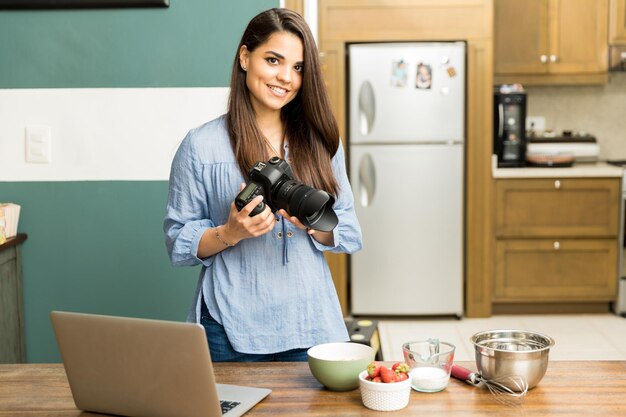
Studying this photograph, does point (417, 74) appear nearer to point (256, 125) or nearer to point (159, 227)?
point (159, 227)

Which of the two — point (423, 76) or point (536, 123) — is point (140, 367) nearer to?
point (423, 76)

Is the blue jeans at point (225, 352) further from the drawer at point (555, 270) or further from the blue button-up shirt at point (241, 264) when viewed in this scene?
the drawer at point (555, 270)

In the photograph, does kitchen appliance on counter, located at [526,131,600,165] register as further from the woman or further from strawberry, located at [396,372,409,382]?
strawberry, located at [396,372,409,382]

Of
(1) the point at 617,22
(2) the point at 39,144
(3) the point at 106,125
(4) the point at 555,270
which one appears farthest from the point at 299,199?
(1) the point at 617,22

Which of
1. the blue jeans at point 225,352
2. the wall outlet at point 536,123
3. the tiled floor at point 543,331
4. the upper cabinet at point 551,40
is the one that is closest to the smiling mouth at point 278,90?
the blue jeans at point 225,352

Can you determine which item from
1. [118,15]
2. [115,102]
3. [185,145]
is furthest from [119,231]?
[185,145]

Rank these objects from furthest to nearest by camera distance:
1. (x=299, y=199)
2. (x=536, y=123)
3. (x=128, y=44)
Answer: (x=536, y=123), (x=128, y=44), (x=299, y=199)

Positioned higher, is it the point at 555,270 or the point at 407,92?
the point at 407,92

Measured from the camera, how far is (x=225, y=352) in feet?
6.05

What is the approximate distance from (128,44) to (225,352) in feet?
3.74

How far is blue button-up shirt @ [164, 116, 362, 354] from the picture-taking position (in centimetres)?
183

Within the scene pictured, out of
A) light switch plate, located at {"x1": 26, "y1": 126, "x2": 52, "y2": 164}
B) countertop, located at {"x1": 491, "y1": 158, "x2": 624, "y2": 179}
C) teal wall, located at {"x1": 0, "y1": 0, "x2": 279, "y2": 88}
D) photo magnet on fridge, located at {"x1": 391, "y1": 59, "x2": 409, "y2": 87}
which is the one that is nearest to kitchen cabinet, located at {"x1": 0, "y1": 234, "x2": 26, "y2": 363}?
light switch plate, located at {"x1": 26, "y1": 126, "x2": 52, "y2": 164}

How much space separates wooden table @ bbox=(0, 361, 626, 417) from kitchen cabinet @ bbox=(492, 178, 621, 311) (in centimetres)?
302

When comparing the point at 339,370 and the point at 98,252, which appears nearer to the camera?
the point at 339,370
